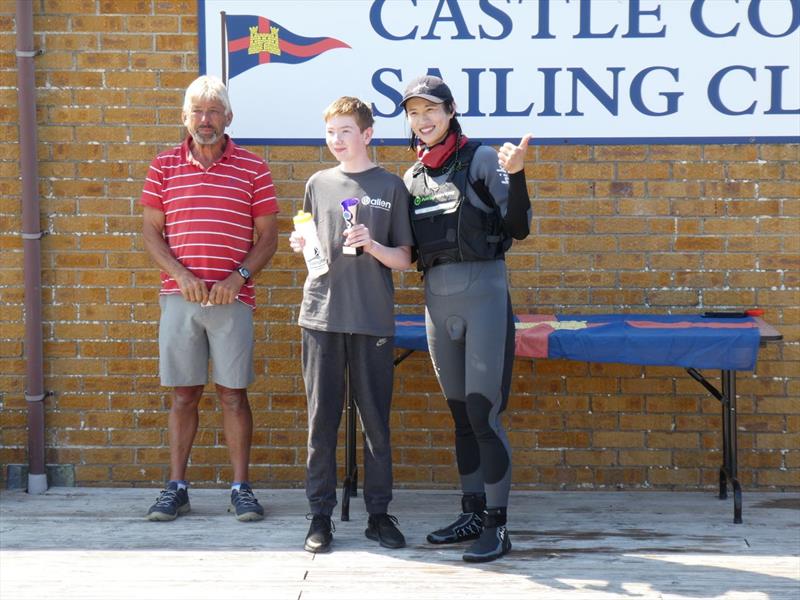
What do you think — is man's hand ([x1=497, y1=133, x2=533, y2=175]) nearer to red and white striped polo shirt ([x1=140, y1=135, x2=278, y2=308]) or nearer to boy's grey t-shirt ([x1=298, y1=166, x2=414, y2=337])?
boy's grey t-shirt ([x1=298, y1=166, x2=414, y2=337])

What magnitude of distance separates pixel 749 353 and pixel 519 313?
4.23 feet

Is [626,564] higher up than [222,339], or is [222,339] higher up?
[222,339]

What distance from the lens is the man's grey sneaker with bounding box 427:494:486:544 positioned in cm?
486

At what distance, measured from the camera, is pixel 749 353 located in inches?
194

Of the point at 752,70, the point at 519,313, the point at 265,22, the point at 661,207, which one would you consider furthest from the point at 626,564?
the point at 265,22

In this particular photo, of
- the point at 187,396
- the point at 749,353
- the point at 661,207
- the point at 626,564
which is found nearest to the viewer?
the point at 626,564

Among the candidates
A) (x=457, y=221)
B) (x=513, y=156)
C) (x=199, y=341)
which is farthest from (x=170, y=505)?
(x=513, y=156)

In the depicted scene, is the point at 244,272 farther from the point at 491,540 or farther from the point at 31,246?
the point at 491,540

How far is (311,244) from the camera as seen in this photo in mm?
4633

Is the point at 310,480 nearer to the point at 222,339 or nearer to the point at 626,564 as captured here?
the point at 222,339

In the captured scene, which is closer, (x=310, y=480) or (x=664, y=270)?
(x=310, y=480)

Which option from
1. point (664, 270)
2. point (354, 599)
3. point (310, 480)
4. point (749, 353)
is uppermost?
point (664, 270)

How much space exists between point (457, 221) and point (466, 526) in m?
1.36

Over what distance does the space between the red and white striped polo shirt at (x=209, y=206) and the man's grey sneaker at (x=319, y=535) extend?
112 cm
